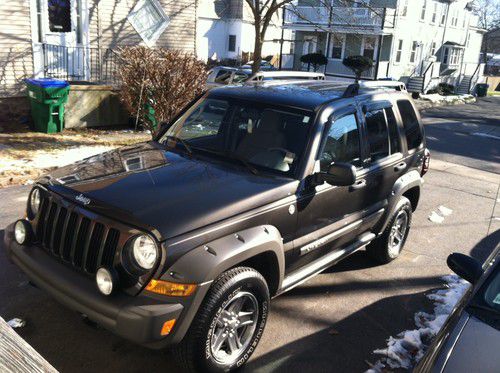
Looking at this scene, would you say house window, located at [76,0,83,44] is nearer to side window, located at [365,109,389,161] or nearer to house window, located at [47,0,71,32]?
house window, located at [47,0,71,32]

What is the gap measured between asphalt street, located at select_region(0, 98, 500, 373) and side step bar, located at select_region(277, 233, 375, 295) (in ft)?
1.38

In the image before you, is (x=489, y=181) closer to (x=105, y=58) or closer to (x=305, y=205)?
(x=305, y=205)

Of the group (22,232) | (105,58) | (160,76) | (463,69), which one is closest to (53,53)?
(105,58)

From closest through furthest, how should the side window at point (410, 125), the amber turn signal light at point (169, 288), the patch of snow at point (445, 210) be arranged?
the amber turn signal light at point (169, 288) → the side window at point (410, 125) → the patch of snow at point (445, 210)

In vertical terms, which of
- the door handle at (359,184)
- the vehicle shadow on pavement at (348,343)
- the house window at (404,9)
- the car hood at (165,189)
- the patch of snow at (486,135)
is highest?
the house window at (404,9)

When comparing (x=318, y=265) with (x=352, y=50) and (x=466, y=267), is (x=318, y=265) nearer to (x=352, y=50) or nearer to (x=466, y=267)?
(x=466, y=267)

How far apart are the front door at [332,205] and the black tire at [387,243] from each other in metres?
0.65

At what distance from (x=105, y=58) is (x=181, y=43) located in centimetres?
283

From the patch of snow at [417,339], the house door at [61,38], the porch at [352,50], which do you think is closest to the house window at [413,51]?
the porch at [352,50]

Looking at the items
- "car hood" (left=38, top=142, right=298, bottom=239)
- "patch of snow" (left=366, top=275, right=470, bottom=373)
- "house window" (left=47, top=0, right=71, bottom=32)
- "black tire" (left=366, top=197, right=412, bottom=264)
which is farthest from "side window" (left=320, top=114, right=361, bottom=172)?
"house window" (left=47, top=0, right=71, bottom=32)

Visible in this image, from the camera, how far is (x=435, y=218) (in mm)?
7141

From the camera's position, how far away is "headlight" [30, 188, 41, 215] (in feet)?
11.6

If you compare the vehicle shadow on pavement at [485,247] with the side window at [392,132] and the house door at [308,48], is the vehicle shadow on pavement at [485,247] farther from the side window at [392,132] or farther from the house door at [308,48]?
the house door at [308,48]

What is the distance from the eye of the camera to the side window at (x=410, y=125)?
210 inches
